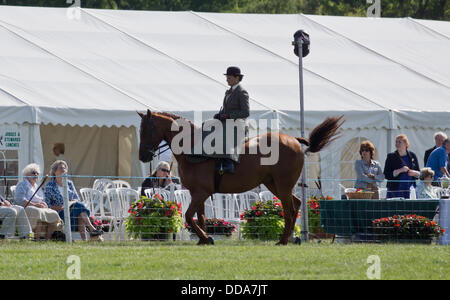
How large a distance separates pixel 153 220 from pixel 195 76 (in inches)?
240

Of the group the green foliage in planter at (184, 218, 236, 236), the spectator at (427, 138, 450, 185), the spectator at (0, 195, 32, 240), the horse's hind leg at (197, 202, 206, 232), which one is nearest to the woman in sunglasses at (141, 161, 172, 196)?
the green foliage in planter at (184, 218, 236, 236)

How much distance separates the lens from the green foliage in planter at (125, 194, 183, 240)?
46.6 ft

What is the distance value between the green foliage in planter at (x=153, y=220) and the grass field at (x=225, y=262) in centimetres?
226

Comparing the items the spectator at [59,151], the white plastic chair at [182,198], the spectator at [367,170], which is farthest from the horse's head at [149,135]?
the spectator at [59,151]

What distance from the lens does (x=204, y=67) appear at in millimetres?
20359

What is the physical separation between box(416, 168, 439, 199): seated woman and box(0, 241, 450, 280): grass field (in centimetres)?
342

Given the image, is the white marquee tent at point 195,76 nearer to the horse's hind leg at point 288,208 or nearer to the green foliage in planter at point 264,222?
the green foliage in planter at point 264,222

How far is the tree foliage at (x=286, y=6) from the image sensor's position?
3997 centimetres

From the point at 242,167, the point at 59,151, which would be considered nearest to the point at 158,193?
the point at 242,167

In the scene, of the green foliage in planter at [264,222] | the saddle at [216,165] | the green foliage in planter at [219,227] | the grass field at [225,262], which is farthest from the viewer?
the green foliage in planter at [219,227]

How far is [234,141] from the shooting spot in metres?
12.9

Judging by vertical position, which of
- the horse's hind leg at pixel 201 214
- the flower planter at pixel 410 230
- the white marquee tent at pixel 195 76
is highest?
the white marquee tent at pixel 195 76

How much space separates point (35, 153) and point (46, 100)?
0.98m

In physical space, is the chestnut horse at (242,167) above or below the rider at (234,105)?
below
